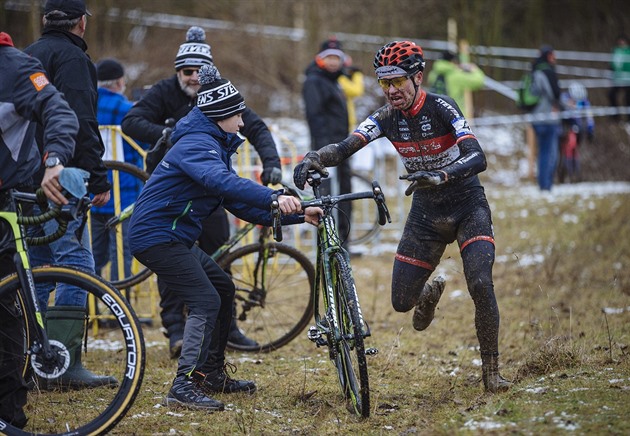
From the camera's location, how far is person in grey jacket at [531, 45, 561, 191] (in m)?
16.9

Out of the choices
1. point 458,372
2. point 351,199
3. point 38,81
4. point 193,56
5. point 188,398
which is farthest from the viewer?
point 193,56

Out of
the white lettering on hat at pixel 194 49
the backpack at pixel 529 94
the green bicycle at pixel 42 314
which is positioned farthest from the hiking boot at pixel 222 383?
the backpack at pixel 529 94

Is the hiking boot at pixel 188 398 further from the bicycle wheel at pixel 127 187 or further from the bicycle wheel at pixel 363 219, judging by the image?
the bicycle wheel at pixel 363 219

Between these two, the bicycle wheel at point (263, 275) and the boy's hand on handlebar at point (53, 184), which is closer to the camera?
the boy's hand on handlebar at point (53, 184)

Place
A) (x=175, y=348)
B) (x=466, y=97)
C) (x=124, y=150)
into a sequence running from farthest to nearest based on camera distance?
(x=466, y=97)
(x=124, y=150)
(x=175, y=348)

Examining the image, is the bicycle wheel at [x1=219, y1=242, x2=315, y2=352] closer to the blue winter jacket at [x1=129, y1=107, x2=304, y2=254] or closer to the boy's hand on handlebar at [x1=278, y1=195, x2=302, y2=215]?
the blue winter jacket at [x1=129, y1=107, x2=304, y2=254]

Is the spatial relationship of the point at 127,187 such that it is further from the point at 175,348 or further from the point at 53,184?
the point at 53,184

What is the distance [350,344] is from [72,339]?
168cm

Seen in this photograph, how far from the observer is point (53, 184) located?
4762 millimetres

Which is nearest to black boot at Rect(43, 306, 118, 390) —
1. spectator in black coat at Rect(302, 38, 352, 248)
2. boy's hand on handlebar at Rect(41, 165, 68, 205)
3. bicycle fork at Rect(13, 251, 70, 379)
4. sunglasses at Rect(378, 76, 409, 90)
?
bicycle fork at Rect(13, 251, 70, 379)

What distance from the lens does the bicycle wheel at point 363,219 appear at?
12.6m

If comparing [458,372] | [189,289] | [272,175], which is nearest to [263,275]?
[272,175]

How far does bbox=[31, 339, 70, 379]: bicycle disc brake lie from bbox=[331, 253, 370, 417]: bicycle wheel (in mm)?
1579

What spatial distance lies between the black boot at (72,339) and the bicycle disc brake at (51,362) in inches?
3.5
